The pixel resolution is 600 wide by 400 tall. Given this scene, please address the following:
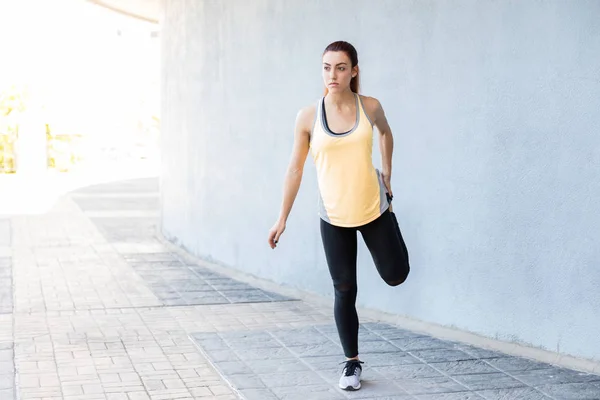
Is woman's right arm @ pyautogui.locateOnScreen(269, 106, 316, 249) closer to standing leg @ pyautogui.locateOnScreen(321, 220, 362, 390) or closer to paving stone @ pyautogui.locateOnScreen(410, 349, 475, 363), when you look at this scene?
standing leg @ pyautogui.locateOnScreen(321, 220, 362, 390)

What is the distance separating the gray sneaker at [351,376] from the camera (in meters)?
4.81

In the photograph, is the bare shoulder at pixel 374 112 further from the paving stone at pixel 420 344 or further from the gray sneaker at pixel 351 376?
the paving stone at pixel 420 344

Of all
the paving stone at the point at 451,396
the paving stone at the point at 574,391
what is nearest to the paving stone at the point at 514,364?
the paving stone at the point at 574,391

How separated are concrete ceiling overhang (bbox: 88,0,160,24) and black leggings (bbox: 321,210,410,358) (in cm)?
1024

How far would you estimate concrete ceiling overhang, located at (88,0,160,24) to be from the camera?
48.0 feet

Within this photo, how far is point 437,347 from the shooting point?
5758mm

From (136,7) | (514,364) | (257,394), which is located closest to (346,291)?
(257,394)

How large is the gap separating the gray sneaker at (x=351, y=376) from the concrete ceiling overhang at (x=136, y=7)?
34.0 ft

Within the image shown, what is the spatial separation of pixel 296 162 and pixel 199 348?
5.36ft

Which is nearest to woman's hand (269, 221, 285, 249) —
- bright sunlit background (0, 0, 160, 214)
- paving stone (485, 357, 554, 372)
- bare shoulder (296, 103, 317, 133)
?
bare shoulder (296, 103, 317, 133)

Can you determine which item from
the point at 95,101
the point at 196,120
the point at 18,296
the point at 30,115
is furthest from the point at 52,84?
the point at 18,296

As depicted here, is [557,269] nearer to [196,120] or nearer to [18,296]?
[18,296]

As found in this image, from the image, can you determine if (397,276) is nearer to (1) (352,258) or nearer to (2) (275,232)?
(1) (352,258)

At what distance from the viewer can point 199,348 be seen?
5.77 metres
